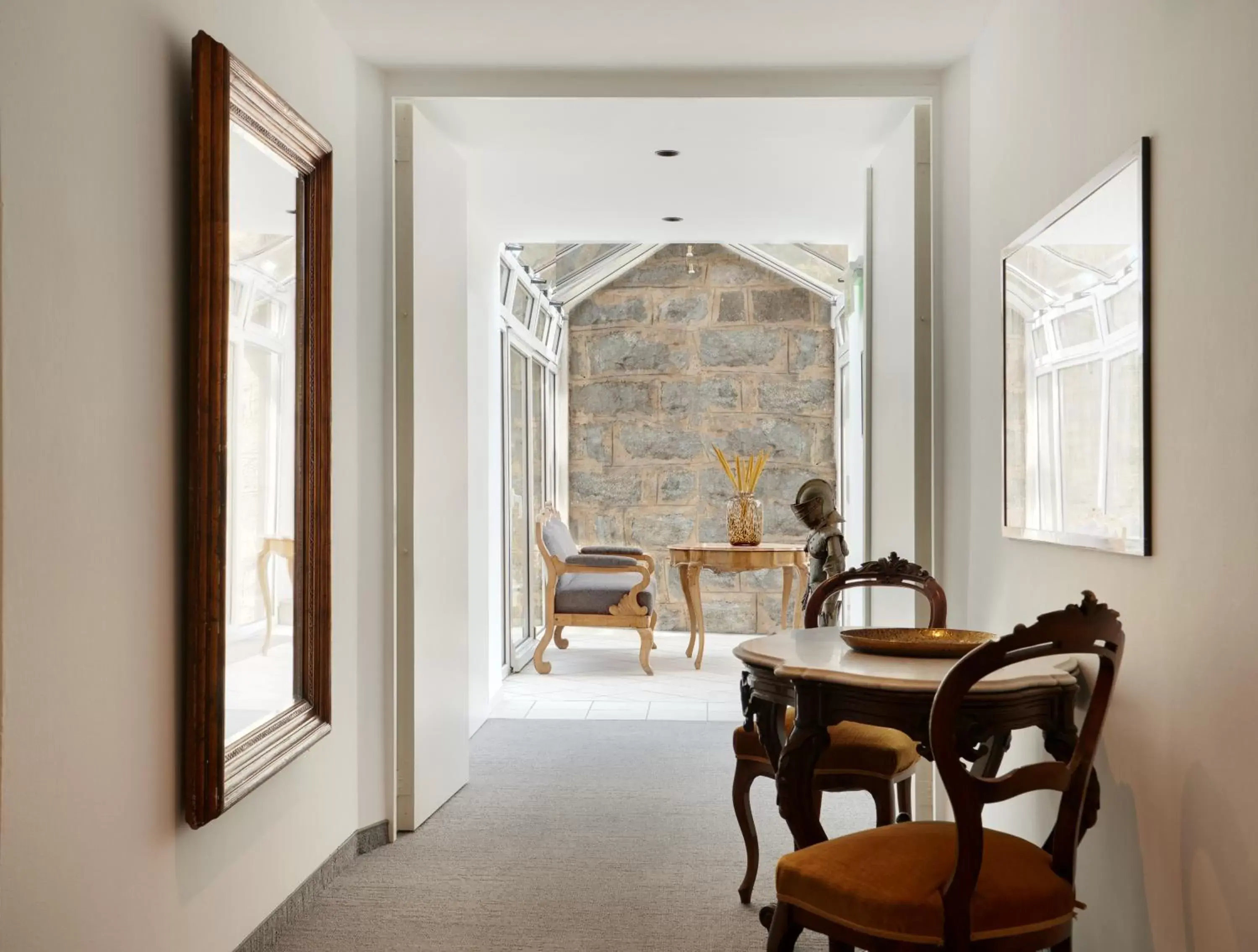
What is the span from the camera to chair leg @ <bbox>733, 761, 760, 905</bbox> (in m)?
3.10

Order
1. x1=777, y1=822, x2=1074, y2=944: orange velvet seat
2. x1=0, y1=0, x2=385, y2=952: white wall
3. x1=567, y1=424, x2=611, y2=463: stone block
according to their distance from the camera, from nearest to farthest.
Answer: x1=0, y1=0, x2=385, y2=952: white wall → x1=777, y1=822, x2=1074, y2=944: orange velvet seat → x1=567, y1=424, x2=611, y2=463: stone block

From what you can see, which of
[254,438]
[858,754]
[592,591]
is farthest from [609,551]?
[254,438]

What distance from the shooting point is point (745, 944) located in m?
2.79

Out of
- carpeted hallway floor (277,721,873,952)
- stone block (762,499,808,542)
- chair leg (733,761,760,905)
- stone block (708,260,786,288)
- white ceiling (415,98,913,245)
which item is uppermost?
stone block (708,260,786,288)

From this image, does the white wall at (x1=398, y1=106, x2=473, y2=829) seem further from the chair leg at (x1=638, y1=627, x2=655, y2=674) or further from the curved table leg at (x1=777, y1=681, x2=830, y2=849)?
the chair leg at (x1=638, y1=627, x2=655, y2=674)

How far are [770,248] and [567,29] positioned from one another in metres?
5.33

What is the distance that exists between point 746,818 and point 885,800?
42 cm

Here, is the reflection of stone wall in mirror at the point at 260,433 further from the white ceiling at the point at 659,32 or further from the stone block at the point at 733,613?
the stone block at the point at 733,613

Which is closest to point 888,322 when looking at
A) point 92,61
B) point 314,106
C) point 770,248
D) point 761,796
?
point 761,796

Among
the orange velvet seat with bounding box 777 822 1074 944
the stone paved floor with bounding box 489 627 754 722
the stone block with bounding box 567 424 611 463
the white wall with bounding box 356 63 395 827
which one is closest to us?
the orange velvet seat with bounding box 777 822 1074 944

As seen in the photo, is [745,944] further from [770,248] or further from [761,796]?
[770,248]

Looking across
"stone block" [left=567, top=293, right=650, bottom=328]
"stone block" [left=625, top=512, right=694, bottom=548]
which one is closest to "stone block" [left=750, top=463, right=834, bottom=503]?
"stone block" [left=625, top=512, right=694, bottom=548]

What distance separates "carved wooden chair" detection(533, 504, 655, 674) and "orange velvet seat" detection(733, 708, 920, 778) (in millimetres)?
4145

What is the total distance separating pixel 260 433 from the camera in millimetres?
2662
